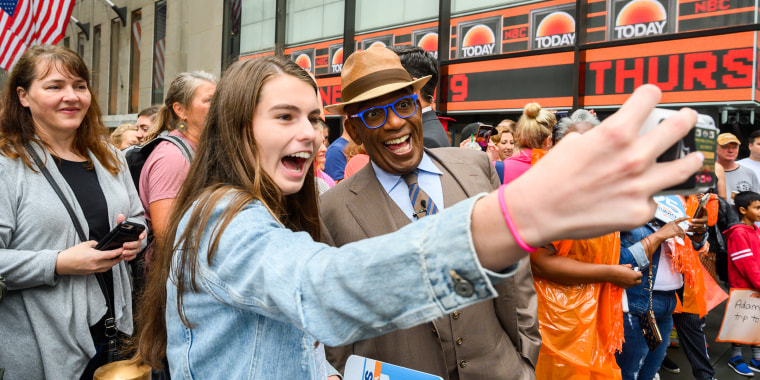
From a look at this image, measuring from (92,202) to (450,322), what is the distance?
173 centimetres

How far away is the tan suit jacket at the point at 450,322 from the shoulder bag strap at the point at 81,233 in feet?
3.57

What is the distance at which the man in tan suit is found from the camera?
74.8 inches

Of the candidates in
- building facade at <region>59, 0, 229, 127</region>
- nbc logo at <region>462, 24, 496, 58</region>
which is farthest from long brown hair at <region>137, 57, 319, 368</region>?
building facade at <region>59, 0, 229, 127</region>

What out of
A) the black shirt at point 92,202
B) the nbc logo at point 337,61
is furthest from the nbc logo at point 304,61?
the black shirt at point 92,202

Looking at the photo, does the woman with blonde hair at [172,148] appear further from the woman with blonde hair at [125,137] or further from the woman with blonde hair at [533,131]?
the woman with blonde hair at [125,137]

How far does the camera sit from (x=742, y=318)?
14.6 ft

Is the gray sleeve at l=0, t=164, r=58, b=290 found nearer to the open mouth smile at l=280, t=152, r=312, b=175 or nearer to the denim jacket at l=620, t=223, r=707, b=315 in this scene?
the open mouth smile at l=280, t=152, r=312, b=175

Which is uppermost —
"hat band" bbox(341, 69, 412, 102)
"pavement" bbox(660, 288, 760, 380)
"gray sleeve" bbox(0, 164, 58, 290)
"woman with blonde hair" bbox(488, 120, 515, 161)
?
"woman with blonde hair" bbox(488, 120, 515, 161)

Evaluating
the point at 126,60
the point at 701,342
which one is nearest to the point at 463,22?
the point at 701,342

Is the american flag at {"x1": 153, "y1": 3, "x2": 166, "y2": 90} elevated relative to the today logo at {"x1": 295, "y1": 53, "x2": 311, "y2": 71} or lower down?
elevated

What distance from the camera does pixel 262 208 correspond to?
1043 mm

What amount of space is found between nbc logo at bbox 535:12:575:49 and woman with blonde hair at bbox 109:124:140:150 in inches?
245

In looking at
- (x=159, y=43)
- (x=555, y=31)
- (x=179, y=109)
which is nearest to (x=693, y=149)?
(x=179, y=109)

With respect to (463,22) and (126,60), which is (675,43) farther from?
(126,60)
